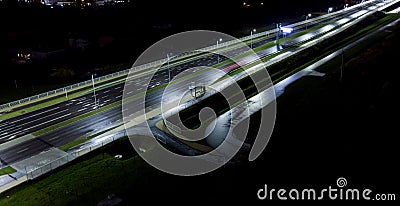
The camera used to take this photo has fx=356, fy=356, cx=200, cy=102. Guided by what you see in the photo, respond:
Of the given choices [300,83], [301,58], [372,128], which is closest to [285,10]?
[301,58]

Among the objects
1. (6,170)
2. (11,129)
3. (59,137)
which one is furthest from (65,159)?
(11,129)

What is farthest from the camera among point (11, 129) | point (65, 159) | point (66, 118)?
point (66, 118)

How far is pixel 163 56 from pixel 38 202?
2660 centimetres

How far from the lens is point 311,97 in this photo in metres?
28.4

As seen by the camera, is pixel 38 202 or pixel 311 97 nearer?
pixel 38 202

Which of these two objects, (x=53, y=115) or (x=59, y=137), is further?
(x=53, y=115)

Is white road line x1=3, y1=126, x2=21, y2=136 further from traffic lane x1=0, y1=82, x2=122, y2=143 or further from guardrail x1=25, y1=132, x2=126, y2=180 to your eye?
guardrail x1=25, y1=132, x2=126, y2=180

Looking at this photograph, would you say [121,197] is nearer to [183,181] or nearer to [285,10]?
[183,181]

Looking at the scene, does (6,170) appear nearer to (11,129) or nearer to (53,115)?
(11,129)

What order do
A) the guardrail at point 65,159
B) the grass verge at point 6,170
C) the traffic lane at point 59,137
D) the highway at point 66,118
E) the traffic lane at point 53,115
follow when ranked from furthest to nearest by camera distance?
1. the traffic lane at point 53,115
2. the highway at point 66,118
3. the traffic lane at point 59,137
4. the grass verge at point 6,170
5. the guardrail at point 65,159

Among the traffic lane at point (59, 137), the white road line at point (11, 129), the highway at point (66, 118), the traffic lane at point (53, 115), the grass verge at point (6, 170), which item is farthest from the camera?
the traffic lane at point (53, 115)

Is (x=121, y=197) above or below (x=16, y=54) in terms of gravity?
below

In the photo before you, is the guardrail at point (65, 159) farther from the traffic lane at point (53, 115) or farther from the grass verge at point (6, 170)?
the traffic lane at point (53, 115)

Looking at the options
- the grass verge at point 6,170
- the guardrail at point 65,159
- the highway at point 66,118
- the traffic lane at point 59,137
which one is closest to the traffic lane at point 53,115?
the highway at point 66,118
